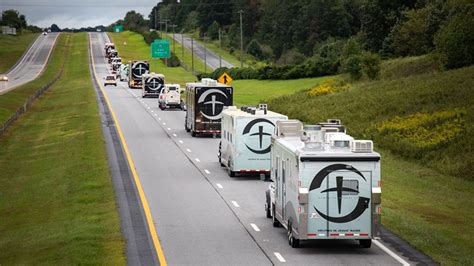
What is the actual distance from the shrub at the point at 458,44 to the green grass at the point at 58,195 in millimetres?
25695

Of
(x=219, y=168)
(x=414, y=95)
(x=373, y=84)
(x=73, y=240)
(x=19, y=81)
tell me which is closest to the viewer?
(x=73, y=240)

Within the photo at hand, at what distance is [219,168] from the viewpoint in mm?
46062

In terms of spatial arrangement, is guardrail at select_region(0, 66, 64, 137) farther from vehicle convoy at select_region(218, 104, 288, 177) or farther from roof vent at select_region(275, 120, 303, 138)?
roof vent at select_region(275, 120, 303, 138)

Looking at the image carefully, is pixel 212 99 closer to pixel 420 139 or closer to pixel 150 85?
pixel 420 139

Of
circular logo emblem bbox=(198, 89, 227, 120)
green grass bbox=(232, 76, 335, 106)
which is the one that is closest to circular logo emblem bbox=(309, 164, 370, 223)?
circular logo emblem bbox=(198, 89, 227, 120)

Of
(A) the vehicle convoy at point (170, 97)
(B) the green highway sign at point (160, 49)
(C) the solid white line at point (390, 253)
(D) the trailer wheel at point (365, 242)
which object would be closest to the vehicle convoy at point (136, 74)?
(A) the vehicle convoy at point (170, 97)

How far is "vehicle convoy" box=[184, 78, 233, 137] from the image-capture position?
2272 inches

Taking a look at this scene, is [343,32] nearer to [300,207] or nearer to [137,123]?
[137,123]

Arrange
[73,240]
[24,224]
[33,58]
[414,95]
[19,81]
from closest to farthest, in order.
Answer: [73,240], [24,224], [414,95], [19,81], [33,58]

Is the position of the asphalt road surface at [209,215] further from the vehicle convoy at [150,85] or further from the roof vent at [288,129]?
the vehicle convoy at [150,85]

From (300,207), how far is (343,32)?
175 meters

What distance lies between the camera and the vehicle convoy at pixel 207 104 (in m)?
57.7

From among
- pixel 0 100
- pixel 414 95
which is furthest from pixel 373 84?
pixel 0 100

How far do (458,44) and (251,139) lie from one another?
131 ft
